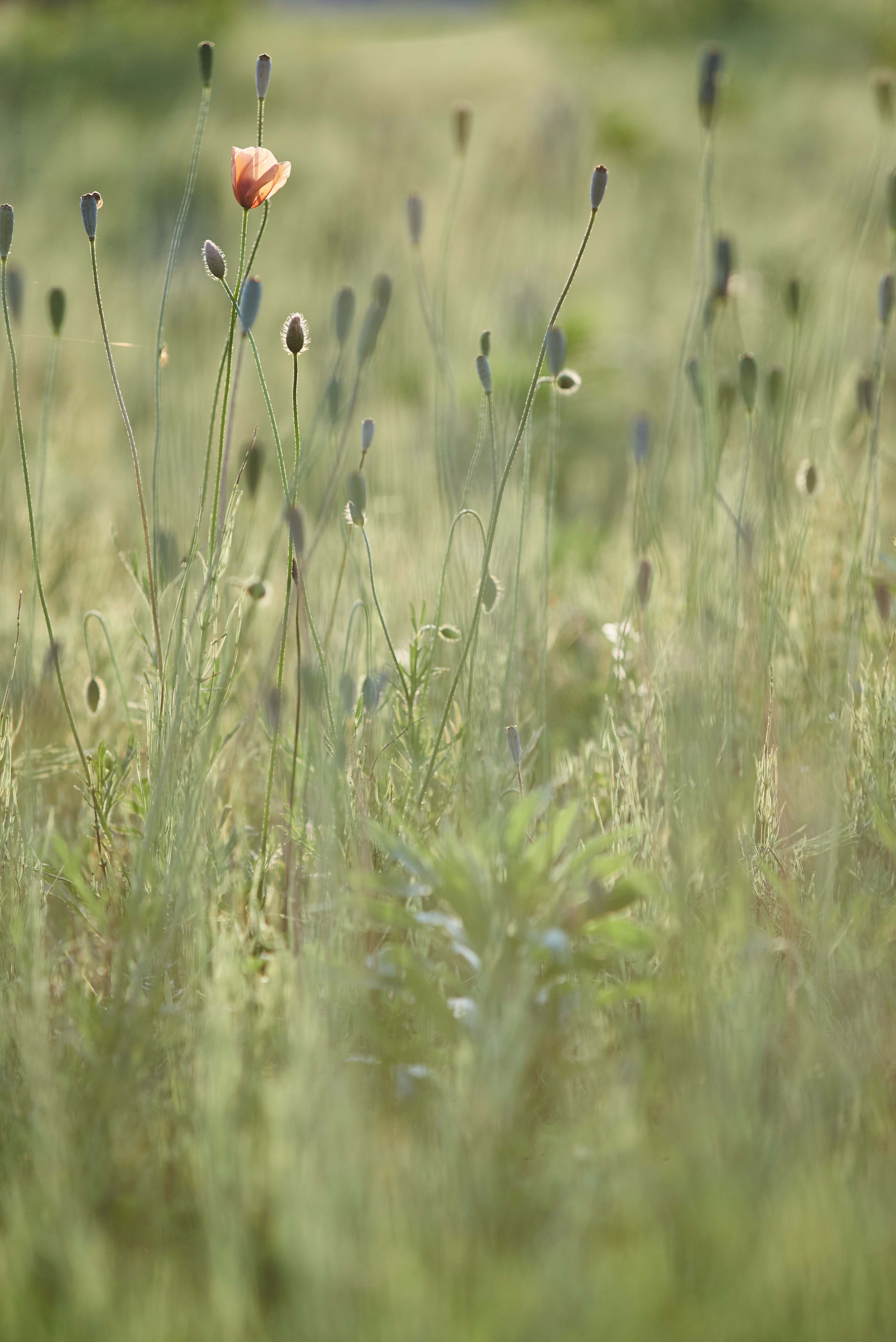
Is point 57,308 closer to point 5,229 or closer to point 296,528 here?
point 5,229

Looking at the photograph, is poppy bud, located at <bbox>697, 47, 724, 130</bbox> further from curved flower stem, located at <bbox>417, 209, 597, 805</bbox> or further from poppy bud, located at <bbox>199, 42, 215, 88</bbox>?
poppy bud, located at <bbox>199, 42, 215, 88</bbox>

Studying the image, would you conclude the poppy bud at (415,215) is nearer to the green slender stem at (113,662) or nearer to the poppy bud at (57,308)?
the poppy bud at (57,308)

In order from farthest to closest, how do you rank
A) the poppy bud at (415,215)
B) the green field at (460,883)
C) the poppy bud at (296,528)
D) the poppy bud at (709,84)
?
the poppy bud at (415,215) → the poppy bud at (709,84) → the poppy bud at (296,528) → the green field at (460,883)

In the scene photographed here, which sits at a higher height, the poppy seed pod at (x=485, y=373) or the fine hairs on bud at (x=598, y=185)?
Result: the fine hairs on bud at (x=598, y=185)

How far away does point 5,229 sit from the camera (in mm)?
1079

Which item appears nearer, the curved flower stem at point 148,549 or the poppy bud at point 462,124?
the curved flower stem at point 148,549

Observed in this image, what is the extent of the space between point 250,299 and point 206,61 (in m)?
0.33

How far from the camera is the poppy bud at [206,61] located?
1120 millimetres

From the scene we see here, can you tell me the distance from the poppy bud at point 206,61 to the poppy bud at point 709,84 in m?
0.58

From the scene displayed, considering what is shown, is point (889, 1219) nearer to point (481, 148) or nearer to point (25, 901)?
point (25, 901)

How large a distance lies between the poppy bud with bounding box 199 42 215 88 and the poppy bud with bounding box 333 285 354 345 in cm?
25

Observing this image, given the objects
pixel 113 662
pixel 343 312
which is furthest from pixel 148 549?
pixel 343 312

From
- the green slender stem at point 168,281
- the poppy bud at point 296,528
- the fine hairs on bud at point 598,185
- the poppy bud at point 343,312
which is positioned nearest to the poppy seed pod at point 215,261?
the green slender stem at point 168,281

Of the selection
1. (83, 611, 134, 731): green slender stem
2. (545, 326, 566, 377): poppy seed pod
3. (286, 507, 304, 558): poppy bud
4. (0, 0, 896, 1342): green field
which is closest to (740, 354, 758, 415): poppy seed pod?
(0, 0, 896, 1342): green field
